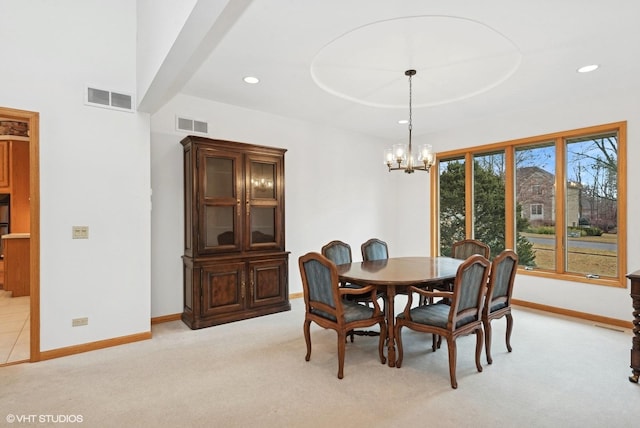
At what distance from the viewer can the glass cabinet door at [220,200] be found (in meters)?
3.90

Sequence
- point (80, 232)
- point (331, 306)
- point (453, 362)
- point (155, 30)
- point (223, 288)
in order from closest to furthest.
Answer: point (453, 362) → point (155, 30) → point (331, 306) → point (80, 232) → point (223, 288)

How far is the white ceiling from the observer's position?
2.40 m

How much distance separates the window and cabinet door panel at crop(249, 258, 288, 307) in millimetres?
3081

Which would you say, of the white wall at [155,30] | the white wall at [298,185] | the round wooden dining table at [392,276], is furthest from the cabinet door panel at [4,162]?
the round wooden dining table at [392,276]

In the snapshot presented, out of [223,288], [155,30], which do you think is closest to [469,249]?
[223,288]

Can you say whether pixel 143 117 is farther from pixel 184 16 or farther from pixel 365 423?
pixel 365 423

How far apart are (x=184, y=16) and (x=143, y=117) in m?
1.91

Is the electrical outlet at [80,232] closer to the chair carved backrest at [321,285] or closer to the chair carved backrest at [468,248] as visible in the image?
the chair carved backrest at [321,285]

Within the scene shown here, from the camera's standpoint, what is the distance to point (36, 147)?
116 inches

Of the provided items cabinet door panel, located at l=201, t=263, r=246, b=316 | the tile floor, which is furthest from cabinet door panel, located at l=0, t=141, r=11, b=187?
cabinet door panel, located at l=201, t=263, r=246, b=316

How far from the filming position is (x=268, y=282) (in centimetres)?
434

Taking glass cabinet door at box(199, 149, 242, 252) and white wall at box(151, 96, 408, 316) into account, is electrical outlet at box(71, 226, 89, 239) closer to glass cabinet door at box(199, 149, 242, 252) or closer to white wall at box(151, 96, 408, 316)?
white wall at box(151, 96, 408, 316)

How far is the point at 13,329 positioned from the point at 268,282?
2.80m

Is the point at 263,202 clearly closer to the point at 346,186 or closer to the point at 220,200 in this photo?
the point at 220,200
